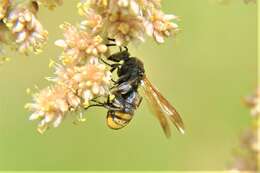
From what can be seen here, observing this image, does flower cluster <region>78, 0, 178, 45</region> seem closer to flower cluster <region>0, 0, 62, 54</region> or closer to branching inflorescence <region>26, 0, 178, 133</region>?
branching inflorescence <region>26, 0, 178, 133</region>

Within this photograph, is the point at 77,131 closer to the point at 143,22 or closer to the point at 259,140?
the point at 259,140

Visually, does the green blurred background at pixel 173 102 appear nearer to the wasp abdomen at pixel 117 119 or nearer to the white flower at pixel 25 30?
the wasp abdomen at pixel 117 119

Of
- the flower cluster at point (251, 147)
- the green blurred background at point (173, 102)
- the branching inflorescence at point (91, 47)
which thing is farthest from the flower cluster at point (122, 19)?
the green blurred background at point (173, 102)

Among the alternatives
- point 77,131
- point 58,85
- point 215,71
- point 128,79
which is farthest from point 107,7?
point 215,71

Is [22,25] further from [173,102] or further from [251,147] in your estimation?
[173,102]

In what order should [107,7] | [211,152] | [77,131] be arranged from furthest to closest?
[211,152] → [77,131] → [107,7]

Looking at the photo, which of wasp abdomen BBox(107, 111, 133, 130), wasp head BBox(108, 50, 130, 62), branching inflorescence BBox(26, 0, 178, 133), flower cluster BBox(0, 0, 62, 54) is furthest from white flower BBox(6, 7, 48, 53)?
wasp abdomen BBox(107, 111, 133, 130)

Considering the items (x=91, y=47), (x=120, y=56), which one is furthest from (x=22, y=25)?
(x=120, y=56)
